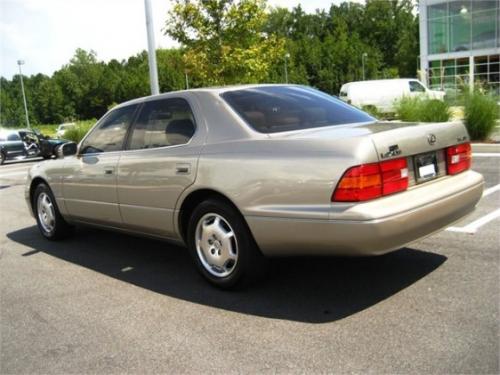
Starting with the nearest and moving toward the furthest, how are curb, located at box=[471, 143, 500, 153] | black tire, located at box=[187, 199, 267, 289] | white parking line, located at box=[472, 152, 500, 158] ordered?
black tire, located at box=[187, 199, 267, 289] < white parking line, located at box=[472, 152, 500, 158] < curb, located at box=[471, 143, 500, 153]

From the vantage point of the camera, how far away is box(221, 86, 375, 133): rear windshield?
4.34 m

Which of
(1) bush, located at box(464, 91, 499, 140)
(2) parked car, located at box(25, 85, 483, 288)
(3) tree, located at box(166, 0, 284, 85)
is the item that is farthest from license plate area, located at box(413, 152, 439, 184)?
(3) tree, located at box(166, 0, 284, 85)

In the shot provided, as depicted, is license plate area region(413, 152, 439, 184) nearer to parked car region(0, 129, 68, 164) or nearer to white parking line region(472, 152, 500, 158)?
white parking line region(472, 152, 500, 158)

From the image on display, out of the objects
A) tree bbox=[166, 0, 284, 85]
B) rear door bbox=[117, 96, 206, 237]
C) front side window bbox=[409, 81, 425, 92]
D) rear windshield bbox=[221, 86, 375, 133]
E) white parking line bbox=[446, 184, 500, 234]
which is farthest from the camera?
front side window bbox=[409, 81, 425, 92]

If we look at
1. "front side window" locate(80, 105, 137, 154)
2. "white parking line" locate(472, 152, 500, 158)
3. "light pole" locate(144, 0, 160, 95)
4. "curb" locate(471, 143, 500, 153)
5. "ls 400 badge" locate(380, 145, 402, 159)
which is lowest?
"white parking line" locate(472, 152, 500, 158)

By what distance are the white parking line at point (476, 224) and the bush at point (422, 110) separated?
7213 mm

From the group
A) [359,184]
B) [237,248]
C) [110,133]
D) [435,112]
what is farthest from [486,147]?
[359,184]

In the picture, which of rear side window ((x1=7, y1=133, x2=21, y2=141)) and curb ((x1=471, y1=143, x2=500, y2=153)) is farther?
rear side window ((x1=7, y1=133, x2=21, y2=141))

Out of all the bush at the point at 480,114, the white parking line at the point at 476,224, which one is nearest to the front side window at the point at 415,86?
the bush at the point at 480,114

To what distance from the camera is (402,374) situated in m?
2.92

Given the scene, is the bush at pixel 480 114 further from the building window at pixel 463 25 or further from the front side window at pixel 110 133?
the building window at pixel 463 25

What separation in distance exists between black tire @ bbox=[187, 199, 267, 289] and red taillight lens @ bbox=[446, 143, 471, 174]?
1585 mm

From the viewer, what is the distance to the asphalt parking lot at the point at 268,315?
10.5 feet

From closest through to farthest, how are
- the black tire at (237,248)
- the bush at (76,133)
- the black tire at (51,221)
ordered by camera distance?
the black tire at (237,248)
the black tire at (51,221)
the bush at (76,133)
